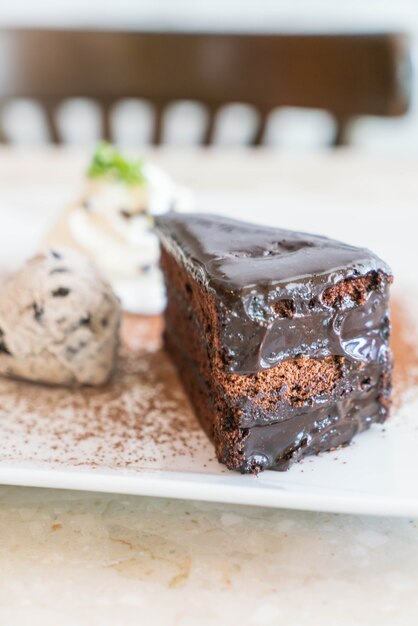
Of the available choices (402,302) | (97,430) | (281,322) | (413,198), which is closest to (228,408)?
(281,322)

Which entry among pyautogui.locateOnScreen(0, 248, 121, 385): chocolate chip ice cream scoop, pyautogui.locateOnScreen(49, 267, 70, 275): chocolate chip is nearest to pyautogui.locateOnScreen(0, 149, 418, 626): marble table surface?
pyautogui.locateOnScreen(0, 248, 121, 385): chocolate chip ice cream scoop

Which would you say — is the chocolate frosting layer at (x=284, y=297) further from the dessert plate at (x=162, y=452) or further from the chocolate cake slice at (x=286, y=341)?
the dessert plate at (x=162, y=452)

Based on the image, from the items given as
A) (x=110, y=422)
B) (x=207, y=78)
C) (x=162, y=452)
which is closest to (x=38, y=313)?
(x=110, y=422)

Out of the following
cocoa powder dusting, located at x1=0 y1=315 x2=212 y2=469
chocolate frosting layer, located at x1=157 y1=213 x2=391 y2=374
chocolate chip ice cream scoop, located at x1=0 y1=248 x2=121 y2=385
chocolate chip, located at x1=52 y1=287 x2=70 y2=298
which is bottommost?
cocoa powder dusting, located at x1=0 y1=315 x2=212 y2=469

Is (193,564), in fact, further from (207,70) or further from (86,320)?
(207,70)

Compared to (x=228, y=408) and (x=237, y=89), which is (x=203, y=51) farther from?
(x=228, y=408)

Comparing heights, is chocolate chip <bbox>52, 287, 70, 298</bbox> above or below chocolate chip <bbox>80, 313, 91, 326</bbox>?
above

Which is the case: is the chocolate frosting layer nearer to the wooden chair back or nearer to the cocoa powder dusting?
the cocoa powder dusting
